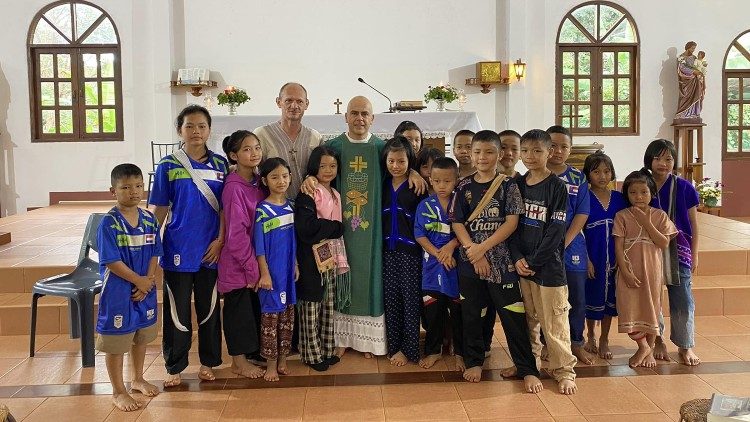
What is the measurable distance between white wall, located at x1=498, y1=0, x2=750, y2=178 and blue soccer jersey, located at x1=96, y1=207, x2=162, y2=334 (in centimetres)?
728

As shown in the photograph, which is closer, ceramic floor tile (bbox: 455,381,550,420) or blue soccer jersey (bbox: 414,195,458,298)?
ceramic floor tile (bbox: 455,381,550,420)

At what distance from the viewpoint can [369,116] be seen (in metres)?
3.77

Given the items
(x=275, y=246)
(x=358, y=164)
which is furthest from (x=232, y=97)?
(x=275, y=246)

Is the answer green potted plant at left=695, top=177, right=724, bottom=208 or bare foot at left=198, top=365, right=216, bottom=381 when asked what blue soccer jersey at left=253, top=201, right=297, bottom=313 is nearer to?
bare foot at left=198, top=365, right=216, bottom=381

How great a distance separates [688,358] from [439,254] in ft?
4.77

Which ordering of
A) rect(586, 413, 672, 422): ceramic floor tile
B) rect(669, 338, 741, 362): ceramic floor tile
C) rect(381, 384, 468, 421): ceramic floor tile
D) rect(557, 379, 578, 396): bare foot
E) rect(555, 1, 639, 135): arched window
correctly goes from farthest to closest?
rect(555, 1, 639, 135): arched window, rect(669, 338, 741, 362): ceramic floor tile, rect(557, 379, 578, 396): bare foot, rect(381, 384, 468, 421): ceramic floor tile, rect(586, 413, 672, 422): ceramic floor tile

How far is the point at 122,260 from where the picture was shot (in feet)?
10.4

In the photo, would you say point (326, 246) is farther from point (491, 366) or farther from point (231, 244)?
point (491, 366)


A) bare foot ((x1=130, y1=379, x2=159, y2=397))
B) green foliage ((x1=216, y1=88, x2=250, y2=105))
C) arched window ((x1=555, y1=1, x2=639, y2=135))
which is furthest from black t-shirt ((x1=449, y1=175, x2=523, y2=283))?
arched window ((x1=555, y1=1, x2=639, y2=135))

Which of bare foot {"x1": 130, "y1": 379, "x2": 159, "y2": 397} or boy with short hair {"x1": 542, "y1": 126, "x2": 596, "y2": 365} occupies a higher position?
boy with short hair {"x1": 542, "y1": 126, "x2": 596, "y2": 365}

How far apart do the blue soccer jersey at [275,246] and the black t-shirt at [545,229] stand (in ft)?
3.76

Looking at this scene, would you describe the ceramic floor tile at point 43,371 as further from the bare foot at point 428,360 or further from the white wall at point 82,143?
the white wall at point 82,143

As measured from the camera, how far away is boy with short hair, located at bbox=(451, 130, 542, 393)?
335cm

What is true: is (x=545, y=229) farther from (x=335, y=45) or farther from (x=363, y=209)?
(x=335, y=45)
